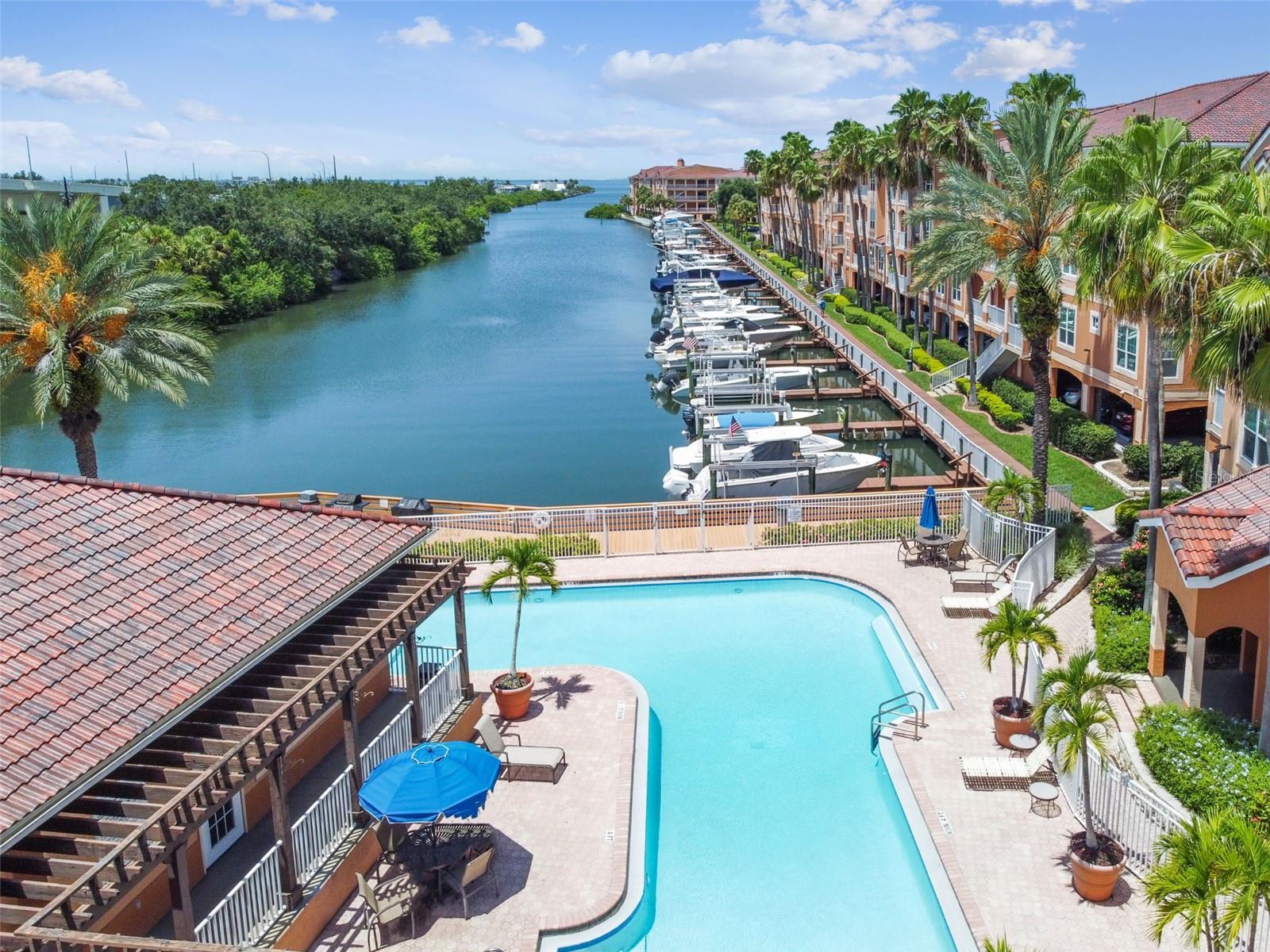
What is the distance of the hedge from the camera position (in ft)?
89.6

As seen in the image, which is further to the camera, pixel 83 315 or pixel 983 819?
pixel 83 315

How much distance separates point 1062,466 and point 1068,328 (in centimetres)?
765

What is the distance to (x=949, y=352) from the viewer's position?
172 ft

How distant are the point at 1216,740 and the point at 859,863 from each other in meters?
5.54

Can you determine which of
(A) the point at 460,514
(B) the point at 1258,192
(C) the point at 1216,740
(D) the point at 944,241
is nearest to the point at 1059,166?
(D) the point at 944,241

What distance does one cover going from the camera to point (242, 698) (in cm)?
1354

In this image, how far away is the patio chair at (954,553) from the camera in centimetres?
2594

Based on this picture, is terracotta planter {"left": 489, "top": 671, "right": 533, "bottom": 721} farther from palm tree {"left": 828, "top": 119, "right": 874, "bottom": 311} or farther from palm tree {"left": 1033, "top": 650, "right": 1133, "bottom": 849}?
palm tree {"left": 828, "top": 119, "right": 874, "bottom": 311}

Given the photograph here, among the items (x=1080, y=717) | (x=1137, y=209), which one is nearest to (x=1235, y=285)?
(x=1137, y=209)

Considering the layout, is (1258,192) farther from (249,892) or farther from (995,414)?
(995,414)

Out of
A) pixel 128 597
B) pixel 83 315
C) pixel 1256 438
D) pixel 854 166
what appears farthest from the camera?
pixel 854 166

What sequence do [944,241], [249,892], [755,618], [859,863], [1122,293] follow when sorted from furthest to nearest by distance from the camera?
[944,241], [755,618], [1122,293], [859,863], [249,892]

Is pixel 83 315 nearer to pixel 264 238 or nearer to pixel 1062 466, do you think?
pixel 1062 466

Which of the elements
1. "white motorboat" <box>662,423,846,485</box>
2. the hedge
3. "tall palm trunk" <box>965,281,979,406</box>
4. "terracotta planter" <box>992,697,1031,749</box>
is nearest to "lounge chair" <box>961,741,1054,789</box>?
"terracotta planter" <box>992,697,1031,749</box>
